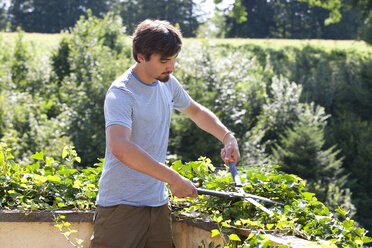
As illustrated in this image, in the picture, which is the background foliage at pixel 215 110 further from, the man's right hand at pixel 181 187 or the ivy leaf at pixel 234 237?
the man's right hand at pixel 181 187

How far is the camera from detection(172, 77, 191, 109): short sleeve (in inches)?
111

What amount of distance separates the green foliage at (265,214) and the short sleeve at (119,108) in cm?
67

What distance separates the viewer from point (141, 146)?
8.12ft

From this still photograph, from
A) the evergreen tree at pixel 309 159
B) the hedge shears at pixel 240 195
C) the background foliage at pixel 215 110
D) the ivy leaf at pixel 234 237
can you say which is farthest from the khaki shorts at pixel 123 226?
the evergreen tree at pixel 309 159

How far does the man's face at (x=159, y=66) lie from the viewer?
243cm

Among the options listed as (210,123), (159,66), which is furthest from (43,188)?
Answer: (159,66)

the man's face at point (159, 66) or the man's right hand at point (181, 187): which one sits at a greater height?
the man's face at point (159, 66)

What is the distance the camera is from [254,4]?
45.8 metres

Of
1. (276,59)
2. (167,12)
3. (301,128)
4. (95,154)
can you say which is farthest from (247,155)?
(167,12)

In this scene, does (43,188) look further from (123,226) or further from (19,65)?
(19,65)

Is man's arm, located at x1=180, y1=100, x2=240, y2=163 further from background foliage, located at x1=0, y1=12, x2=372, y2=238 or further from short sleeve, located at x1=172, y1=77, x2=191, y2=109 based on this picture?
background foliage, located at x1=0, y1=12, x2=372, y2=238

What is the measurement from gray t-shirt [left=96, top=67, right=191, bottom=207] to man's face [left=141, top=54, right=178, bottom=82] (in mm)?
66

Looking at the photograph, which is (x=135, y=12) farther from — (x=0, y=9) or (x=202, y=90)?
(x=202, y=90)

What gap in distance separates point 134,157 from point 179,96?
2.31 feet
